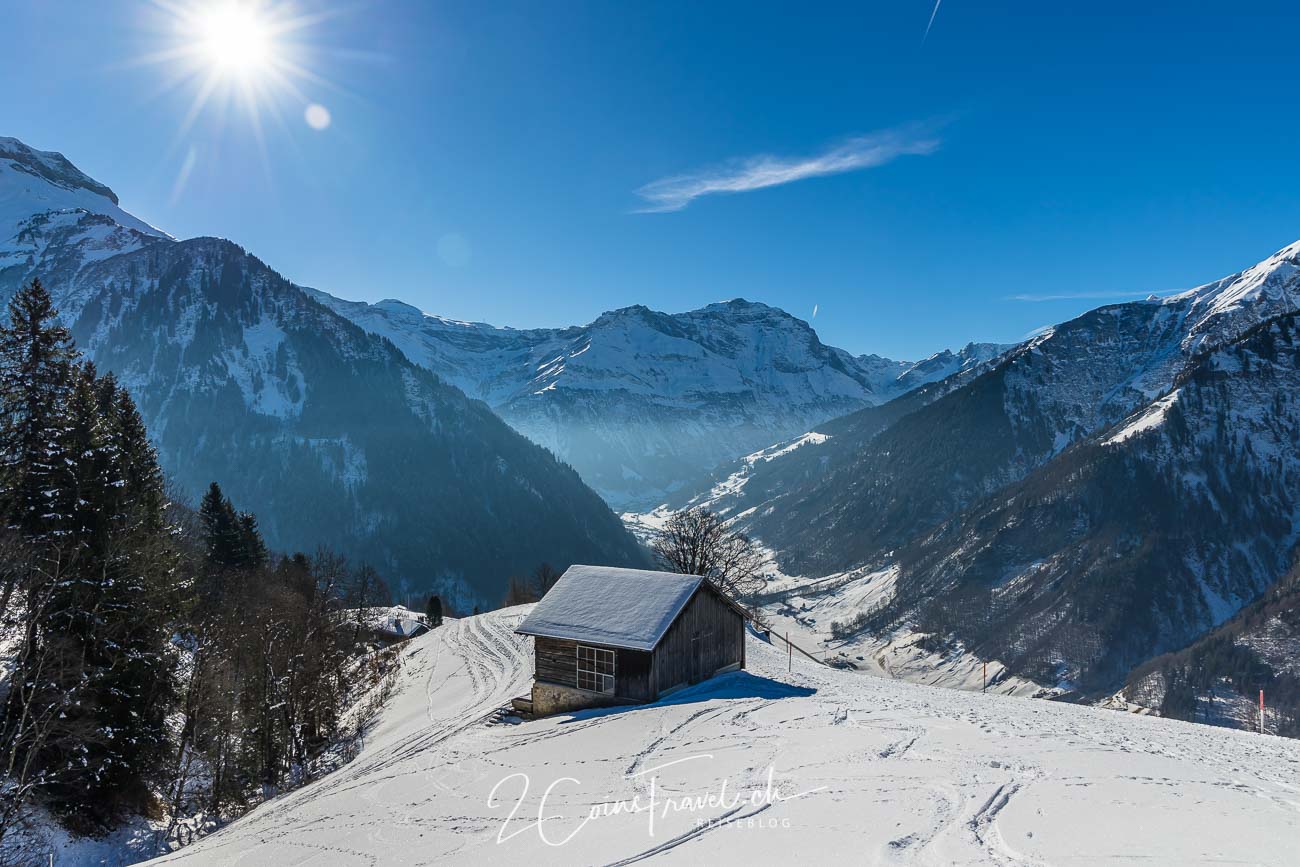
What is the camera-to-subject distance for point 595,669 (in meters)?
30.1

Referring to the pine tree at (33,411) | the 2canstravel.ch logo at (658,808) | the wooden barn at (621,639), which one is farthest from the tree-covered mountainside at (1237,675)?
the pine tree at (33,411)

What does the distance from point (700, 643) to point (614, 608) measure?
4903 millimetres

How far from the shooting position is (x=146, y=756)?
79.7 feet

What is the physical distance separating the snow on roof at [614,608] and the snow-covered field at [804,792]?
11.2 feet

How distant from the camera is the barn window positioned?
29.7 m

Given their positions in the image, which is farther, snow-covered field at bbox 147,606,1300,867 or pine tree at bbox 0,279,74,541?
pine tree at bbox 0,279,74,541

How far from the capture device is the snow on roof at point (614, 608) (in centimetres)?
2966

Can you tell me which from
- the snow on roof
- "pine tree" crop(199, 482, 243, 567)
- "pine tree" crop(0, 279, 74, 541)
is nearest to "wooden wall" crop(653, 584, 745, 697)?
the snow on roof

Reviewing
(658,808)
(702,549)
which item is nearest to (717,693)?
(658,808)

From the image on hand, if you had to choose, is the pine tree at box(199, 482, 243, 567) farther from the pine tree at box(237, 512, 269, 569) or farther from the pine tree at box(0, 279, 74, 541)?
the pine tree at box(0, 279, 74, 541)

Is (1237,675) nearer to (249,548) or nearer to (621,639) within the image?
(621,639)

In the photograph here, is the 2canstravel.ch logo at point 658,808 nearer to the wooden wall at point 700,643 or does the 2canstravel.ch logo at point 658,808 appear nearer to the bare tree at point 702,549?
the wooden wall at point 700,643

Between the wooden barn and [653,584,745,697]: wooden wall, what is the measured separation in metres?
0.05

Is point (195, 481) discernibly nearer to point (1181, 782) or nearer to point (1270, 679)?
point (1181, 782)
